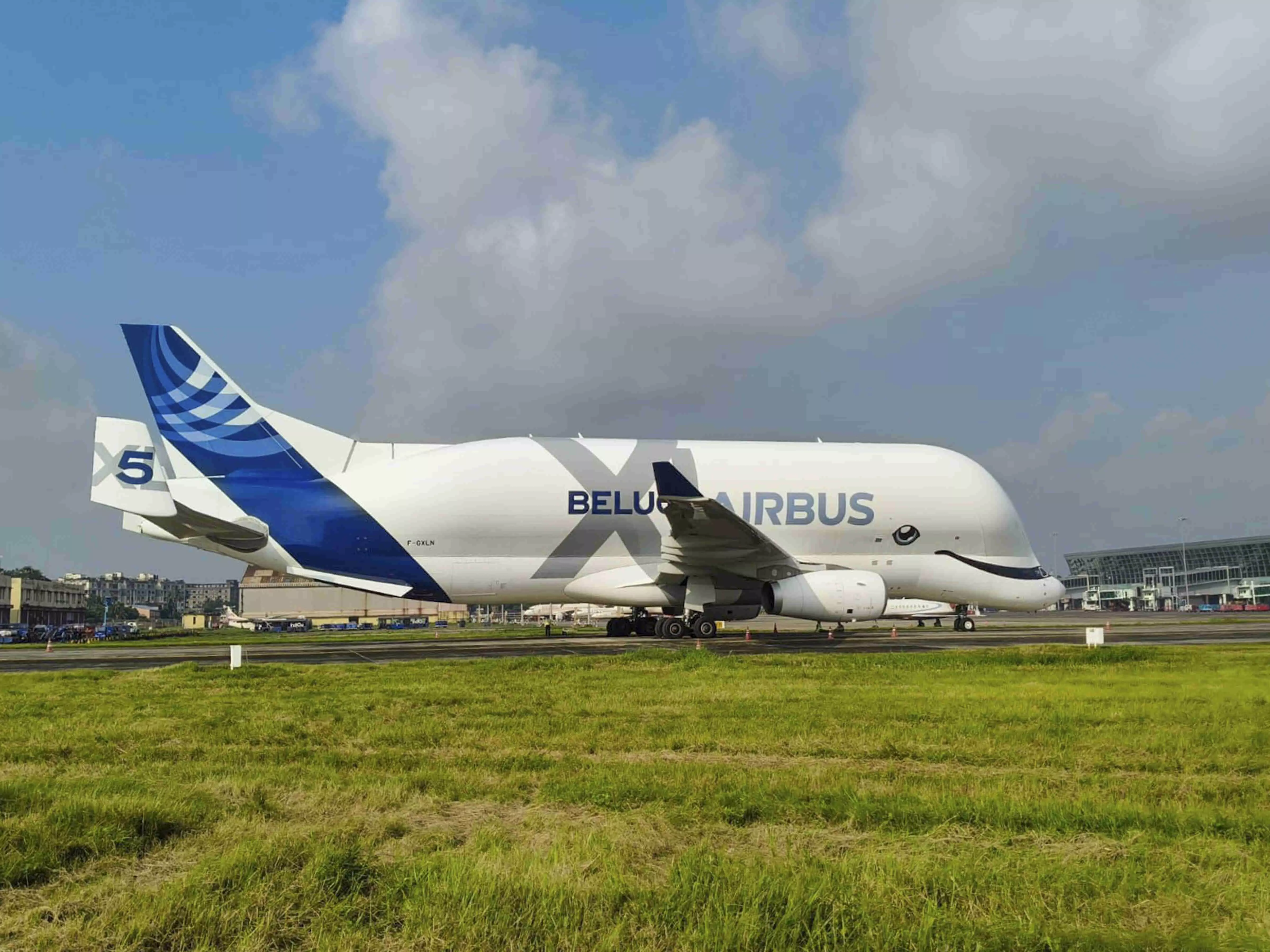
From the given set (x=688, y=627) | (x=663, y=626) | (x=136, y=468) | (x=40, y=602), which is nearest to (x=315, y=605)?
(x=40, y=602)

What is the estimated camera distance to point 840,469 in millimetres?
30844

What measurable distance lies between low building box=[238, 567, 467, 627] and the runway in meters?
77.0

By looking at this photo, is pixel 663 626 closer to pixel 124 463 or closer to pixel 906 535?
pixel 906 535

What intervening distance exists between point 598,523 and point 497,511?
3064 mm

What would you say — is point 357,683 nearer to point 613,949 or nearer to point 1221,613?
point 613,949

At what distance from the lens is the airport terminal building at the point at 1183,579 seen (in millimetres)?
139250

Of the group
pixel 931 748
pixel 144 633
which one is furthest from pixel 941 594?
pixel 144 633

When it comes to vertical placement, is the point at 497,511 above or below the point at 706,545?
above

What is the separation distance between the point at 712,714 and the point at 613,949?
24.6 feet

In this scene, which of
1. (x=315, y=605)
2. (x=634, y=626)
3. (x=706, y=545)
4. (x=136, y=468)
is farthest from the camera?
(x=315, y=605)

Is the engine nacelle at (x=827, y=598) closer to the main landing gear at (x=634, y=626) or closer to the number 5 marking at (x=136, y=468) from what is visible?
the main landing gear at (x=634, y=626)

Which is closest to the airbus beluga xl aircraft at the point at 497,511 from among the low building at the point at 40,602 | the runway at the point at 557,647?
the runway at the point at 557,647

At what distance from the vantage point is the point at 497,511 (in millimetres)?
28281

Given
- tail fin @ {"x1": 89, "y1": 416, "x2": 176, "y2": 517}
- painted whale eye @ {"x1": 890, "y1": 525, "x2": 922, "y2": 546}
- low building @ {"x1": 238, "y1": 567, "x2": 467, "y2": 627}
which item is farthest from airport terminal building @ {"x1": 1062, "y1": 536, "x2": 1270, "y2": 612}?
tail fin @ {"x1": 89, "y1": 416, "x2": 176, "y2": 517}
